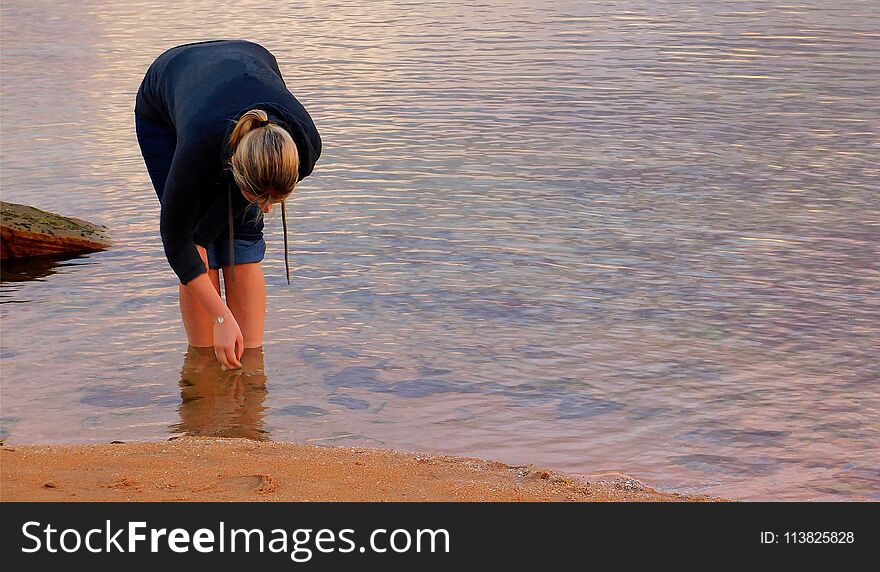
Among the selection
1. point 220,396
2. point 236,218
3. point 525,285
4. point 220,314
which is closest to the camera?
point 220,314

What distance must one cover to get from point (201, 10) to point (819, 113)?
14043 millimetres

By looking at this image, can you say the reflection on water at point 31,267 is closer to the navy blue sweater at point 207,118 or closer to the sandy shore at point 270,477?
the sandy shore at point 270,477

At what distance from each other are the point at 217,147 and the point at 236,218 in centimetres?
88

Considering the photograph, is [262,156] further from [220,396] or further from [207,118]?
[220,396]

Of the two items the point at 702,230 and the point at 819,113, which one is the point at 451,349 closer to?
the point at 702,230

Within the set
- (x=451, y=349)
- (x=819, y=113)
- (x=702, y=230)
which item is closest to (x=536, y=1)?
(x=819, y=113)

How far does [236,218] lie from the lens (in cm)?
528

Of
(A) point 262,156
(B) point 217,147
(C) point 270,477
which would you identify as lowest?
(C) point 270,477

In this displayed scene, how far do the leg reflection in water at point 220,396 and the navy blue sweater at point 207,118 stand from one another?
94 centimetres

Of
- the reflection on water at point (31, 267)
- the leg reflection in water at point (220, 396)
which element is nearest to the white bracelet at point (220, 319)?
the leg reflection in water at point (220, 396)

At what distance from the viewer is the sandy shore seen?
4.16m

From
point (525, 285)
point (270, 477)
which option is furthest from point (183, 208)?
point (525, 285)

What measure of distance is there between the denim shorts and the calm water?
69 centimetres

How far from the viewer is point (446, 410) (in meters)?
5.54
